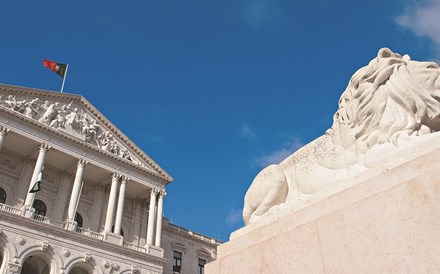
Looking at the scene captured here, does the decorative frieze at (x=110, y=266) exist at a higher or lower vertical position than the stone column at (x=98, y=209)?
lower

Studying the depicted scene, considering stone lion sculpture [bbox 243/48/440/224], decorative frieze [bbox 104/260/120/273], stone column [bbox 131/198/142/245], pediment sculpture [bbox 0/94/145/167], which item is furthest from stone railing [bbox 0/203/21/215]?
stone lion sculpture [bbox 243/48/440/224]

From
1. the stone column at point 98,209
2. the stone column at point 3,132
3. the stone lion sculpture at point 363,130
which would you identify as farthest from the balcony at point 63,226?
the stone lion sculpture at point 363,130

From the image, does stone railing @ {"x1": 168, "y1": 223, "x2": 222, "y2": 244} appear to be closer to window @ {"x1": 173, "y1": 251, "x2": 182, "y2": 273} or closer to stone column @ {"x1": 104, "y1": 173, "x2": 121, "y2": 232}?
window @ {"x1": 173, "y1": 251, "x2": 182, "y2": 273}

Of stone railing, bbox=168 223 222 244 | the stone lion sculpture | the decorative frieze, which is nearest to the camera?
the stone lion sculpture

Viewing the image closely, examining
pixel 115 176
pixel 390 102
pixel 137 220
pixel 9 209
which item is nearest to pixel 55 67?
pixel 115 176

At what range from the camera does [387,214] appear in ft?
8.94

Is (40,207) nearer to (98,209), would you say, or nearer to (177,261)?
(98,209)

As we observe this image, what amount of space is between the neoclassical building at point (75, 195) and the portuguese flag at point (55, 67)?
10.5 feet

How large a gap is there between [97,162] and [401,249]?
89.0 ft

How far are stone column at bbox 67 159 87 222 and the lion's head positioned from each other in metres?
23.1

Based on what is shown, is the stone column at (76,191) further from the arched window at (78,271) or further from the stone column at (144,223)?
the stone column at (144,223)

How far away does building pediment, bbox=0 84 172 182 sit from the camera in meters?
25.3

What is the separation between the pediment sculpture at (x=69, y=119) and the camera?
25438 mm

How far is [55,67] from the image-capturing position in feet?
102
